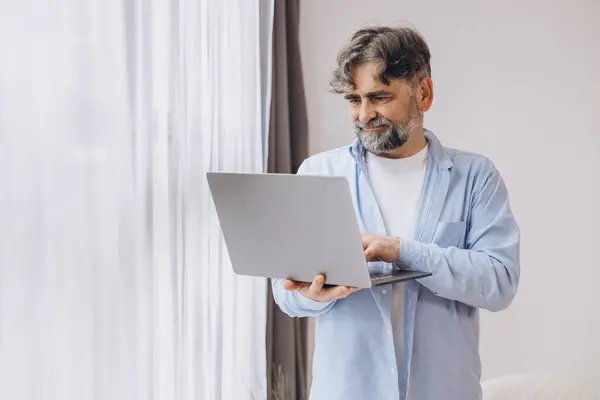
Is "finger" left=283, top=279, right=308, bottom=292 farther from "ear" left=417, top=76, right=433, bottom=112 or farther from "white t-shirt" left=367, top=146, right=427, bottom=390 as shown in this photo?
"ear" left=417, top=76, right=433, bottom=112

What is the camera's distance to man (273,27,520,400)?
4.78 ft

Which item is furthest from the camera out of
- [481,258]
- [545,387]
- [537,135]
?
[537,135]

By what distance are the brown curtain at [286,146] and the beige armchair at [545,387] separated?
0.84 metres

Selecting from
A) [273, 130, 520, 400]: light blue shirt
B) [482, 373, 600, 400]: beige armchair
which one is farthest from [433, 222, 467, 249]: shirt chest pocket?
[482, 373, 600, 400]: beige armchair

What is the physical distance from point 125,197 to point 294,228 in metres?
0.80

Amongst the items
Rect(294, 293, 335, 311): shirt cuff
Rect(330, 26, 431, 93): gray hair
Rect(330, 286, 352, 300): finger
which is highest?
Rect(330, 26, 431, 93): gray hair

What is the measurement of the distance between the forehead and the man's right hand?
1.42 ft

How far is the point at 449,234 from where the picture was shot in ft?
4.99

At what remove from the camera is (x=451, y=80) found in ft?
8.79

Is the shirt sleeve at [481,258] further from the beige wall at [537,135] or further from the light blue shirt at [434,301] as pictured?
the beige wall at [537,135]

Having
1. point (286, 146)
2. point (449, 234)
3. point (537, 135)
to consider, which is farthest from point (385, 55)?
point (286, 146)

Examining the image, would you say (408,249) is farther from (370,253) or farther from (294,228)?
(294,228)

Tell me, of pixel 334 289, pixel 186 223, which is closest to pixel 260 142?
pixel 186 223

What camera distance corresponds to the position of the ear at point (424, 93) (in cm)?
161
